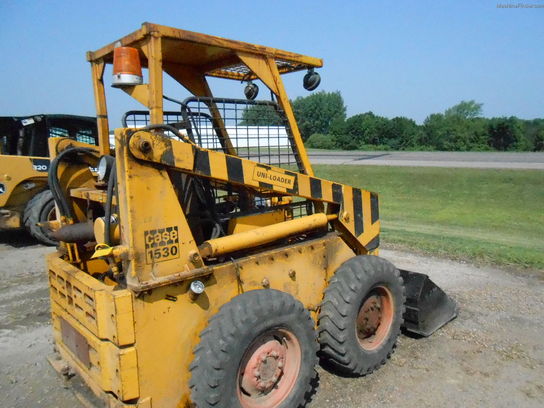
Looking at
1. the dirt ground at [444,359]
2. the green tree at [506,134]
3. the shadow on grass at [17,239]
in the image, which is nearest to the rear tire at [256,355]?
the dirt ground at [444,359]

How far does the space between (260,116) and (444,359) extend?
2743 mm

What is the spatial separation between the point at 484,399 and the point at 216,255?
7.79ft

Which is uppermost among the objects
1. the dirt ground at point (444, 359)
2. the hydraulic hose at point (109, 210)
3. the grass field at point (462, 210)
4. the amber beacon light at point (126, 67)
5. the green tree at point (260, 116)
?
the amber beacon light at point (126, 67)

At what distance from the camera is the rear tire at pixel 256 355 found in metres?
Answer: 2.76

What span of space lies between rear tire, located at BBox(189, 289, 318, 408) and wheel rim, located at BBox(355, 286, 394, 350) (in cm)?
75

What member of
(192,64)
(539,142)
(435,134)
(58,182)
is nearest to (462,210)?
(192,64)

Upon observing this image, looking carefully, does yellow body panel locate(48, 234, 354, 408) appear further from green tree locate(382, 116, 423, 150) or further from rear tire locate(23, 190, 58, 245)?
green tree locate(382, 116, 423, 150)

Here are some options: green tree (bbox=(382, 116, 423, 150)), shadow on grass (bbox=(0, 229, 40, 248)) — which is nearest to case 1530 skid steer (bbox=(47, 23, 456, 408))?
shadow on grass (bbox=(0, 229, 40, 248))

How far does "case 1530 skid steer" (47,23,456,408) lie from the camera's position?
272cm

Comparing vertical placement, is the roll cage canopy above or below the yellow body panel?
above

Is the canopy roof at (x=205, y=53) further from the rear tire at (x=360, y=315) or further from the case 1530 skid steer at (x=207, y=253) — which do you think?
the rear tire at (x=360, y=315)

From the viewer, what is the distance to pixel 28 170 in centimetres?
884

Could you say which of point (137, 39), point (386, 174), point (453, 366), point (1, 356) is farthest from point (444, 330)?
point (386, 174)

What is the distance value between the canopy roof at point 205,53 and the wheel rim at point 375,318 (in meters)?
2.09
